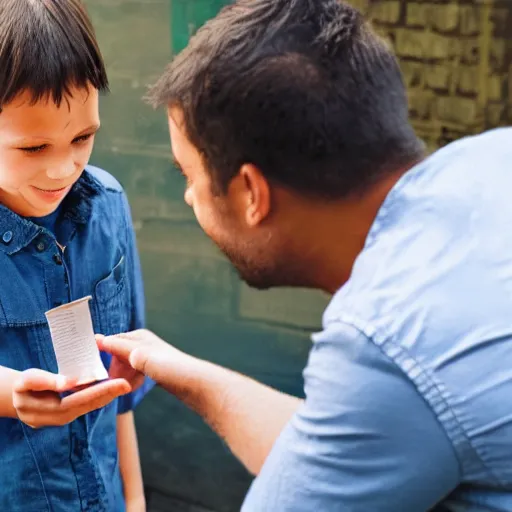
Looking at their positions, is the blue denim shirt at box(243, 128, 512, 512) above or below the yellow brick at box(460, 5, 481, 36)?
below

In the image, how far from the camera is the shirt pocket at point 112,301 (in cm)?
171

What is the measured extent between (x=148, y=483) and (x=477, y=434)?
247cm

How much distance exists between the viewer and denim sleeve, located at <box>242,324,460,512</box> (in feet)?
3.22

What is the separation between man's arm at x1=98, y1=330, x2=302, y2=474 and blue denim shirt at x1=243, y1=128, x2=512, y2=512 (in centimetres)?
29

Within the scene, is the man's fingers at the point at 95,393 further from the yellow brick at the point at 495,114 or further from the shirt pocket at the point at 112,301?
the yellow brick at the point at 495,114

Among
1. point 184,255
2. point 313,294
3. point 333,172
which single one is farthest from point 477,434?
point 184,255

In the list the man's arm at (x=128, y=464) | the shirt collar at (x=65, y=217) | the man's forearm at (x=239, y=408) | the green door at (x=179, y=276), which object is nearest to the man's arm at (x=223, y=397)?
the man's forearm at (x=239, y=408)

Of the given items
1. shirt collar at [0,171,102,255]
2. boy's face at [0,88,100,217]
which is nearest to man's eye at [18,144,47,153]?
boy's face at [0,88,100,217]

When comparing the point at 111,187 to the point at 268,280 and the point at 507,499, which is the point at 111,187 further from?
the point at 507,499

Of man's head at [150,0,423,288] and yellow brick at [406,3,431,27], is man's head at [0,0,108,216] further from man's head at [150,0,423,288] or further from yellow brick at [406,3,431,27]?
yellow brick at [406,3,431,27]

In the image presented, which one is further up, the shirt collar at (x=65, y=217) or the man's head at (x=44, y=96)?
the man's head at (x=44, y=96)

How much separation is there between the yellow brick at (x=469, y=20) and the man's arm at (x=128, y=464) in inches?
56.8

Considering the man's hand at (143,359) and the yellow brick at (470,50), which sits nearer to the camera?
the man's hand at (143,359)

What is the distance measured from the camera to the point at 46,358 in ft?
5.33
